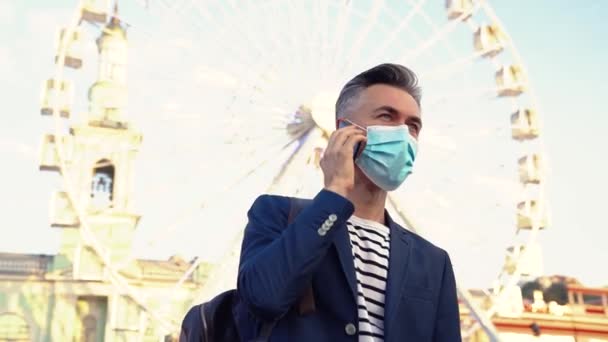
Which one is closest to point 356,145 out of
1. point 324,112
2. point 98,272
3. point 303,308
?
point 303,308

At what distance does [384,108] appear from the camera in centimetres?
215

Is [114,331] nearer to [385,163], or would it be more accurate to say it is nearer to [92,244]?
[92,244]

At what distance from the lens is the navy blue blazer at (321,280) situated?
182 centimetres

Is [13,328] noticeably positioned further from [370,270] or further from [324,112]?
[370,270]

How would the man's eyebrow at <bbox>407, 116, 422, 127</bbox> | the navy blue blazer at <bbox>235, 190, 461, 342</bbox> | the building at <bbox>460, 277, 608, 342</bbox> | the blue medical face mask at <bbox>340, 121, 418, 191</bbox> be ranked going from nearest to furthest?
the navy blue blazer at <bbox>235, 190, 461, 342</bbox> → the blue medical face mask at <bbox>340, 121, 418, 191</bbox> → the man's eyebrow at <bbox>407, 116, 422, 127</bbox> → the building at <bbox>460, 277, 608, 342</bbox>

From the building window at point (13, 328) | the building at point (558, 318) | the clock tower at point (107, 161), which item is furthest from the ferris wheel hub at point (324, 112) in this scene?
the building window at point (13, 328)

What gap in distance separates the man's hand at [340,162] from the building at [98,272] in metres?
22.4

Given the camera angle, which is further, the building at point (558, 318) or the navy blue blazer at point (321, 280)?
the building at point (558, 318)

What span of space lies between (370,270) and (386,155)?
0.96 ft

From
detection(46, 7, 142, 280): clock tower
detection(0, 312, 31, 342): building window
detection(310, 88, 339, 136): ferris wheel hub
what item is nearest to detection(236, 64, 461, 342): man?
detection(310, 88, 339, 136): ferris wheel hub

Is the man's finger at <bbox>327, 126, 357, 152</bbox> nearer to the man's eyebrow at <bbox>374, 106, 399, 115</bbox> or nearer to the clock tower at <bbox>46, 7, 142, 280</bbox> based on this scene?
the man's eyebrow at <bbox>374, 106, 399, 115</bbox>

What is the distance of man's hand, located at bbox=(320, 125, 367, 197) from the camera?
6.42 ft

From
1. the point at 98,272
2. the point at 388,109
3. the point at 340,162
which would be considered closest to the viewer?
the point at 340,162

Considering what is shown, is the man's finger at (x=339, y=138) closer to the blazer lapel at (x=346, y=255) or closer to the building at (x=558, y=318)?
the blazer lapel at (x=346, y=255)
